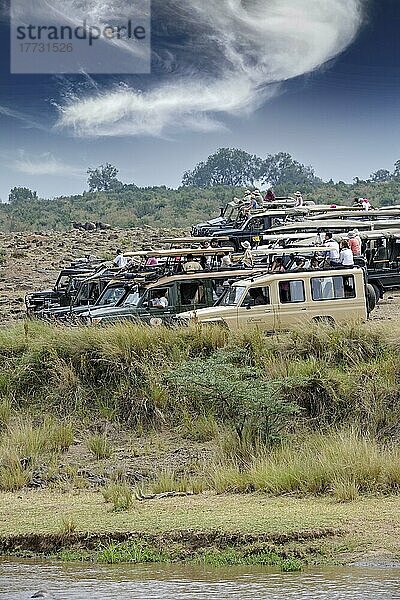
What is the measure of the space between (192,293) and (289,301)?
1.85 m

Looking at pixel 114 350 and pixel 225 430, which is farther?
pixel 114 350

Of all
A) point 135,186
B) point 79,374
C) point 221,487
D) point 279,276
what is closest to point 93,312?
point 79,374

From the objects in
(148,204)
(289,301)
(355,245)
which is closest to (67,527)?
(289,301)

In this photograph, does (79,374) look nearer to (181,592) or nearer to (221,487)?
(221,487)

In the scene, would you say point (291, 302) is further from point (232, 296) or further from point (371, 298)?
point (371, 298)

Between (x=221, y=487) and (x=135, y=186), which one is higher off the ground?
(x=135, y=186)

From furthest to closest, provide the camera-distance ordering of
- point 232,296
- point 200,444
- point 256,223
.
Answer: point 256,223 → point 232,296 → point 200,444

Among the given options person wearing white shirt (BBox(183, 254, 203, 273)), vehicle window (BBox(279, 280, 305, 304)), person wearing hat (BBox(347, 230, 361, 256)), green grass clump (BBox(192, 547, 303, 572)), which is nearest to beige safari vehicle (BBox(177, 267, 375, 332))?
vehicle window (BBox(279, 280, 305, 304))

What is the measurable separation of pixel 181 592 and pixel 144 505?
10.2 feet

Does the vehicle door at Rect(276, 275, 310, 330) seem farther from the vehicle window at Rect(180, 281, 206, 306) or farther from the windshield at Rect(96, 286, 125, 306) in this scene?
the windshield at Rect(96, 286, 125, 306)

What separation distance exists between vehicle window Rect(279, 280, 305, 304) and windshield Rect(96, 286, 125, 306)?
306 cm

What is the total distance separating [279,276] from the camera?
2041 centimetres

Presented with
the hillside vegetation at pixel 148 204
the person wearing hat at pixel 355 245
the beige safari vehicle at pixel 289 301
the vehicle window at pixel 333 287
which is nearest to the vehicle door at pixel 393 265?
the person wearing hat at pixel 355 245

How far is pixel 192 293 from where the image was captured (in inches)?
826
